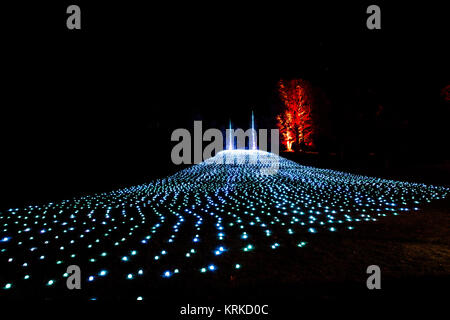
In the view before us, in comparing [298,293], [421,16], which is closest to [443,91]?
[421,16]

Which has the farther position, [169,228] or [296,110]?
[296,110]

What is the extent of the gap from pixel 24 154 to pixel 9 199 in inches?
62.7

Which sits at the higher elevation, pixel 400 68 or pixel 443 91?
pixel 400 68

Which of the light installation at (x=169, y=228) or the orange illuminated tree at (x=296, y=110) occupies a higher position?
the orange illuminated tree at (x=296, y=110)

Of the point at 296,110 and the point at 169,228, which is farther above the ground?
the point at 296,110

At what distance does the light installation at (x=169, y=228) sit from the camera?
3.31 m

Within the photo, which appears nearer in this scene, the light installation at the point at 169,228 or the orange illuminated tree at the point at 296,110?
the light installation at the point at 169,228

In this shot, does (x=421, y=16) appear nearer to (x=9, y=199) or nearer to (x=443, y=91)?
(x=443, y=91)

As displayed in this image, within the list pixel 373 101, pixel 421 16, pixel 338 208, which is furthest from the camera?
pixel 373 101

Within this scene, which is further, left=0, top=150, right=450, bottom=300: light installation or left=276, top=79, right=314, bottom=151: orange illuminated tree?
left=276, top=79, right=314, bottom=151: orange illuminated tree

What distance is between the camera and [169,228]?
16.3 ft

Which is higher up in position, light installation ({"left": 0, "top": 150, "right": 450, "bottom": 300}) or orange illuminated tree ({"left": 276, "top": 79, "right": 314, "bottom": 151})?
orange illuminated tree ({"left": 276, "top": 79, "right": 314, "bottom": 151})

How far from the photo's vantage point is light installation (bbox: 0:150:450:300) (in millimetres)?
3314

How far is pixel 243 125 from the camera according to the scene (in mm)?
58000
